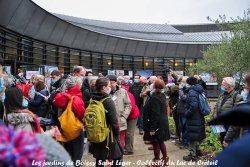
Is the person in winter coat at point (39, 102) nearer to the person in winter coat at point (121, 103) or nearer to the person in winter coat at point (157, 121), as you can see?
the person in winter coat at point (121, 103)

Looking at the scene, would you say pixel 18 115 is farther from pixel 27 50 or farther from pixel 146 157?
pixel 27 50

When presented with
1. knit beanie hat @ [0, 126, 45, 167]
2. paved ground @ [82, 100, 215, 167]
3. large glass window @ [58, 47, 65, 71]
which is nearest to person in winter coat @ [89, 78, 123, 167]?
paved ground @ [82, 100, 215, 167]

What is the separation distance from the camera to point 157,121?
19.9 ft

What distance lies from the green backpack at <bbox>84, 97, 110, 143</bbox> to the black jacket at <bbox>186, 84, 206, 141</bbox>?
2625mm

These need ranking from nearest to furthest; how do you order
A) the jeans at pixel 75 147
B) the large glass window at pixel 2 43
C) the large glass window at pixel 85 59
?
the jeans at pixel 75 147 → the large glass window at pixel 2 43 → the large glass window at pixel 85 59

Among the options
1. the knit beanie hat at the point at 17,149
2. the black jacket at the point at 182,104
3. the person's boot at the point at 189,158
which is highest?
the knit beanie hat at the point at 17,149

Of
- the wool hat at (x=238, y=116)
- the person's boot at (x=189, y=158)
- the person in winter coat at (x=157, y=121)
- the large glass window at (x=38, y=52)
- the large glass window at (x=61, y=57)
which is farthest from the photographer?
the large glass window at (x=61, y=57)

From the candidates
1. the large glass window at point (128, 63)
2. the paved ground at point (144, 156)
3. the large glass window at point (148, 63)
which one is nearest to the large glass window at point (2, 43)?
the paved ground at point (144, 156)

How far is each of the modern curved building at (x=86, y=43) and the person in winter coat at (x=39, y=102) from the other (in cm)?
485

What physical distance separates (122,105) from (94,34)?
1431 cm

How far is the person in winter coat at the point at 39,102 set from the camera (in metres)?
6.50

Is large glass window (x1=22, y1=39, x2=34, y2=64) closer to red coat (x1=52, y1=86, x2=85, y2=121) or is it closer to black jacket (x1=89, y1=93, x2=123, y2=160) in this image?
red coat (x1=52, y1=86, x2=85, y2=121)

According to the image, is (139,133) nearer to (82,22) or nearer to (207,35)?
(82,22)

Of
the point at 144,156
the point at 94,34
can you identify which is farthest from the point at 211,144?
the point at 94,34
